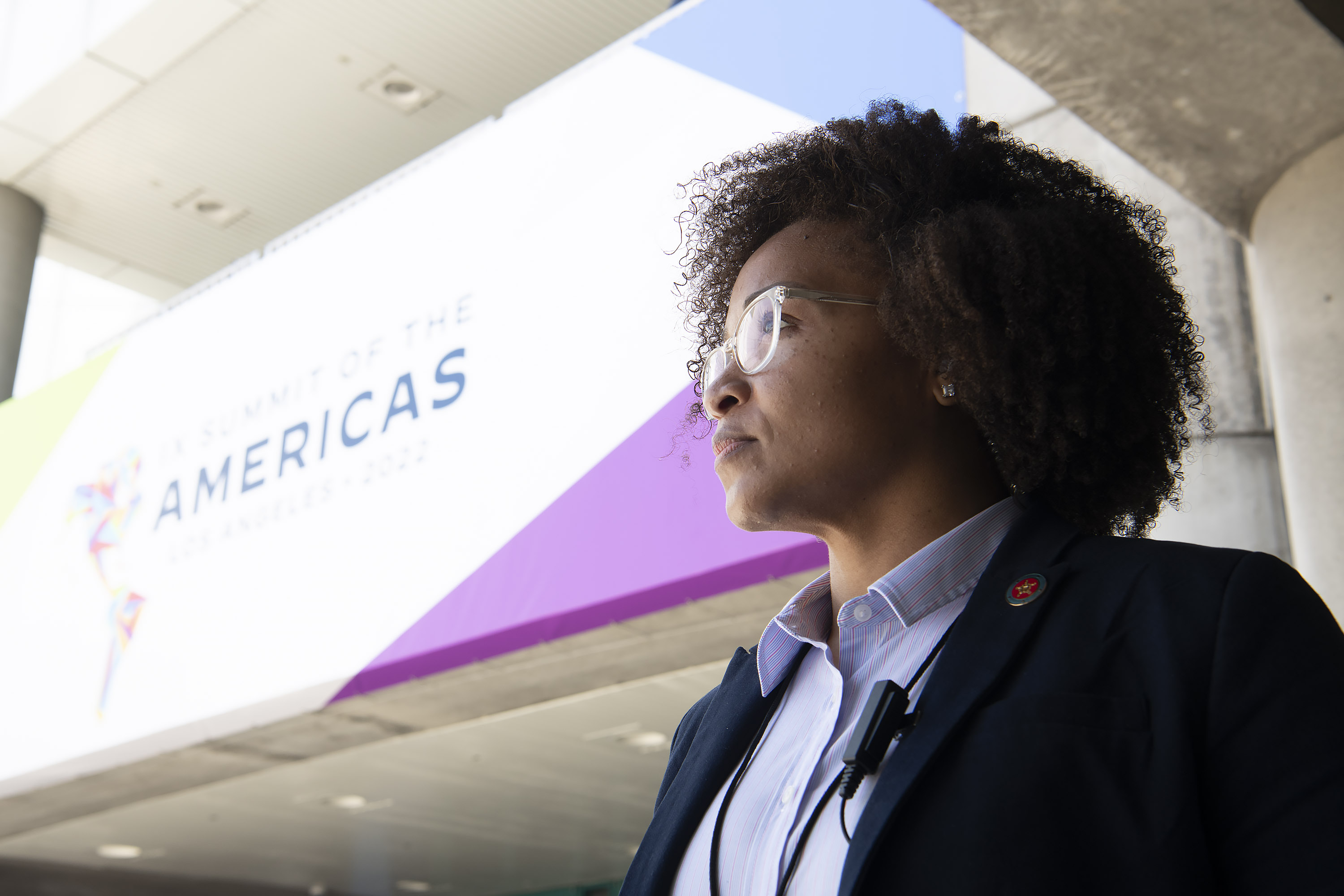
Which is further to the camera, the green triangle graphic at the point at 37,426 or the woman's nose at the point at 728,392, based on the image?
the green triangle graphic at the point at 37,426

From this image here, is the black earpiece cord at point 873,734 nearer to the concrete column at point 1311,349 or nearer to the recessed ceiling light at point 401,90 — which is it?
the concrete column at point 1311,349

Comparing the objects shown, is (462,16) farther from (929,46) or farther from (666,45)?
(929,46)

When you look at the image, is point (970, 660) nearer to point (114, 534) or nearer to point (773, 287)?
point (773, 287)

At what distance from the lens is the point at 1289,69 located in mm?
2385

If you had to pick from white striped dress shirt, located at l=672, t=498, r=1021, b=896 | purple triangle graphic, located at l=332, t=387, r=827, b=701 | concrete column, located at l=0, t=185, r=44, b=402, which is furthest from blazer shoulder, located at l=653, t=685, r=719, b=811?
concrete column, located at l=0, t=185, r=44, b=402

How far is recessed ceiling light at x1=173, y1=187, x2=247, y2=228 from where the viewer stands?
8.71 metres

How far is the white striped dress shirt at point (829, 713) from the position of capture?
1.03m

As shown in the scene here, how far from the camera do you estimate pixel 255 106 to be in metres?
7.83

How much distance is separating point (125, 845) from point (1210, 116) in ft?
29.7

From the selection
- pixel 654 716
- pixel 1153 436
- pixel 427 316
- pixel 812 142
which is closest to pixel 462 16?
pixel 427 316

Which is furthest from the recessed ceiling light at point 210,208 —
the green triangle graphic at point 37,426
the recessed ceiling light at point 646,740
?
the recessed ceiling light at point 646,740

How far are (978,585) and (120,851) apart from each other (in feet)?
32.0

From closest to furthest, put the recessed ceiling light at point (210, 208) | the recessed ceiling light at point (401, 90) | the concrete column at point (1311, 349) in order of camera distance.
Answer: the concrete column at point (1311, 349) → the recessed ceiling light at point (401, 90) → the recessed ceiling light at point (210, 208)

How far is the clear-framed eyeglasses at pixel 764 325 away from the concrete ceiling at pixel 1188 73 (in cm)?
133
